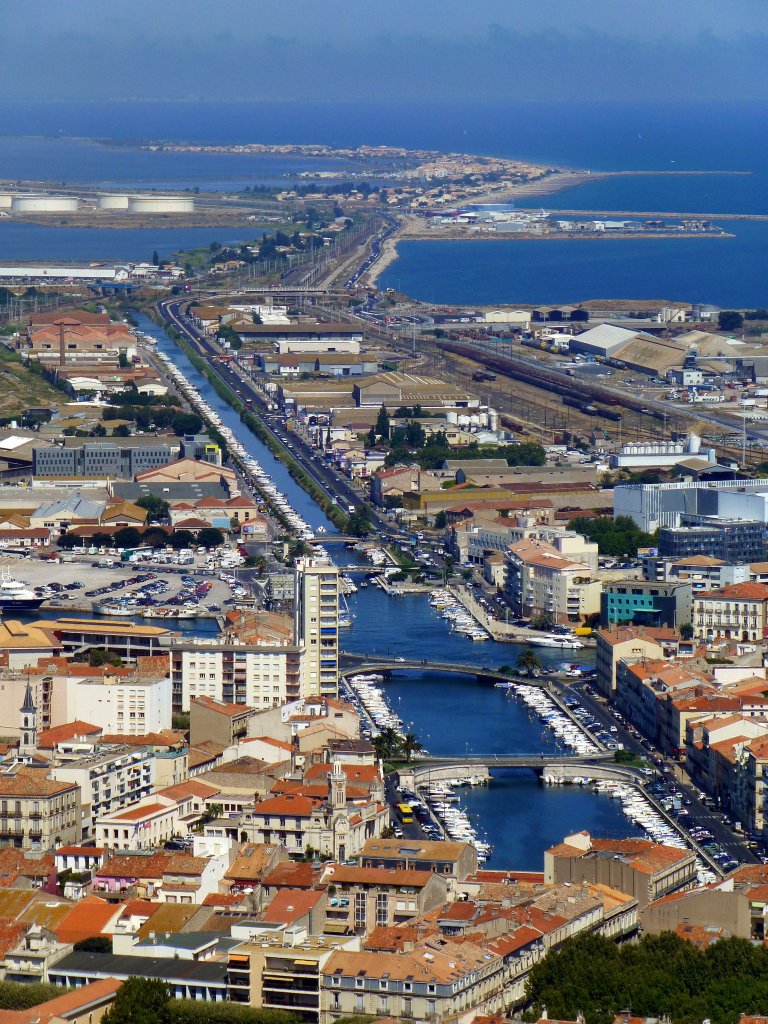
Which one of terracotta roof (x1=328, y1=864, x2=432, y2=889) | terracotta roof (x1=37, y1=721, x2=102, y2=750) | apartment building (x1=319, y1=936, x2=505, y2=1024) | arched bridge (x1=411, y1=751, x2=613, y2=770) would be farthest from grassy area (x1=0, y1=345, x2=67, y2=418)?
apartment building (x1=319, y1=936, x2=505, y2=1024)

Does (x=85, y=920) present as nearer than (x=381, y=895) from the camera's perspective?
Yes

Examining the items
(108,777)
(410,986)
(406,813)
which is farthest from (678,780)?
(410,986)

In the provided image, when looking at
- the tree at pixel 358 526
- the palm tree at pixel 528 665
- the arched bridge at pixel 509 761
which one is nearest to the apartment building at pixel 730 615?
the palm tree at pixel 528 665

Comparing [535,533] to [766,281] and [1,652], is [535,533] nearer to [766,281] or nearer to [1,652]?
[1,652]

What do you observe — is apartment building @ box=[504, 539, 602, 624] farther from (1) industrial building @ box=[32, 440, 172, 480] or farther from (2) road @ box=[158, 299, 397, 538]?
(1) industrial building @ box=[32, 440, 172, 480]

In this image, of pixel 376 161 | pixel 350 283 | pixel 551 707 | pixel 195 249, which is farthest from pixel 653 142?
pixel 551 707

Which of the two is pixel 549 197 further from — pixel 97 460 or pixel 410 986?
pixel 410 986
